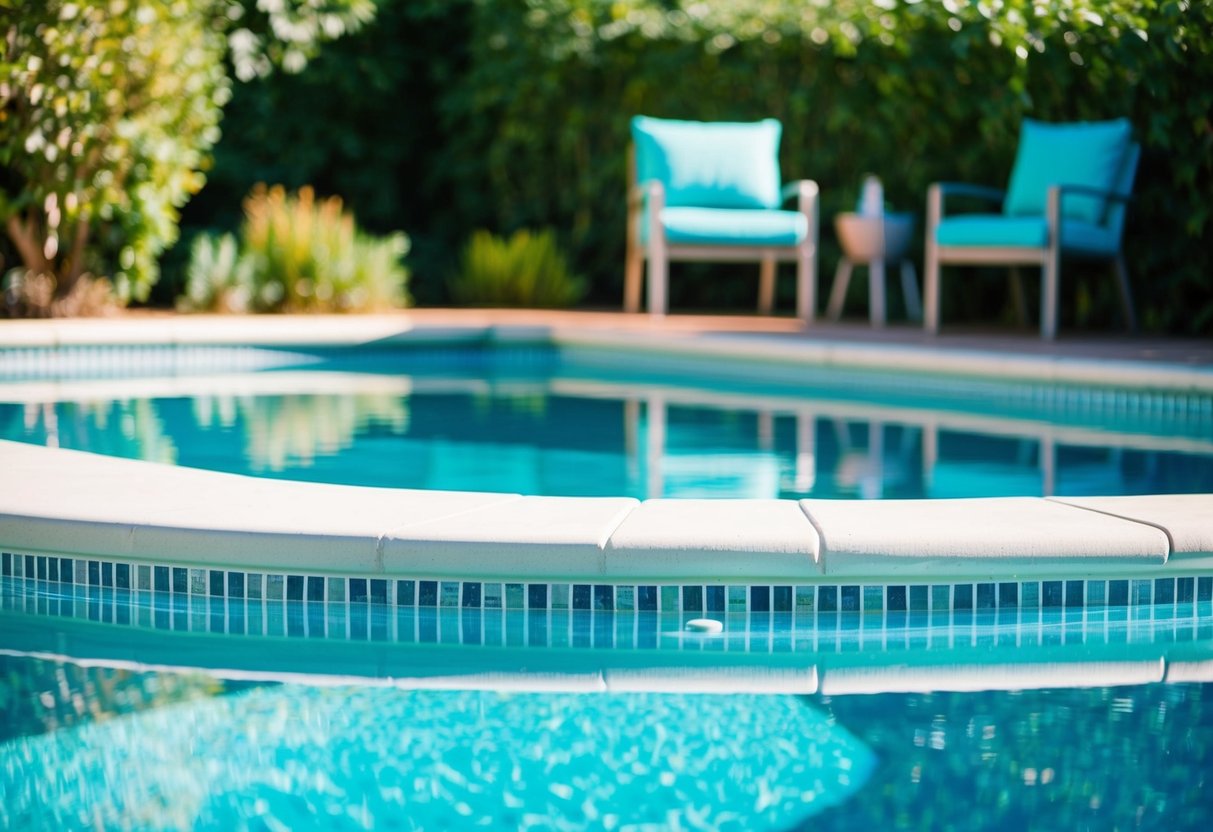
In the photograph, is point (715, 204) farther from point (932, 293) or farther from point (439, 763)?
point (439, 763)

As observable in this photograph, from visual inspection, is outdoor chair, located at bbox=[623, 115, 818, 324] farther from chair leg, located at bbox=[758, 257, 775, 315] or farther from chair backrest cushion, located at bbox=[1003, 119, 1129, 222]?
chair backrest cushion, located at bbox=[1003, 119, 1129, 222]

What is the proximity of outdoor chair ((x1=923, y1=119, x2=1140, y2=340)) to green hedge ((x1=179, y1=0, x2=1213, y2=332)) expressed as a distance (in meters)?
0.22

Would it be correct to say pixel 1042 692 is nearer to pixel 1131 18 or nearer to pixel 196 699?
pixel 196 699

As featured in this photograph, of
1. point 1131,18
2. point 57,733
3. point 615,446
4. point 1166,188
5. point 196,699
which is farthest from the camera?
point 1166,188

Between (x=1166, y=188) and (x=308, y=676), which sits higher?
(x=1166, y=188)

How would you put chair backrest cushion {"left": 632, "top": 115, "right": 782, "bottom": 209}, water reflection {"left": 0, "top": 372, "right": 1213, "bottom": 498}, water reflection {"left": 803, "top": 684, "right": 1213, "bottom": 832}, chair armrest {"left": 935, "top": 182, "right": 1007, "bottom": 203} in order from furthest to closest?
chair backrest cushion {"left": 632, "top": 115, "right": 782, "bottom": 209}
chair armrest {"left": 935, "top": 182, "right": 1007, "bottom": 203}
water reflection {"left": 0, "top": 372, "right": 1213, "bottom": 498}
water reflection {"left": 803, "top": 684, "right": 1213, "bottom": 832}

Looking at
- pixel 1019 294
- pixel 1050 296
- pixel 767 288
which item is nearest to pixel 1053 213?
pixel 1050 296

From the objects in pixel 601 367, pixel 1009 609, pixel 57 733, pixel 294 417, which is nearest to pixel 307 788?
pixel 57 733

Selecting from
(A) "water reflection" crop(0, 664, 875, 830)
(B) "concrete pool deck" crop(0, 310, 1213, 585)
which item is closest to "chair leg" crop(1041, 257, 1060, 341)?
(B) "concrete pool deck" crop(0, 310, 1213, 585)

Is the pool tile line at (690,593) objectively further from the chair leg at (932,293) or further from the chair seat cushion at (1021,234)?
the chair leg at (932,293)

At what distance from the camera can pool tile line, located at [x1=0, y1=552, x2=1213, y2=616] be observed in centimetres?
261

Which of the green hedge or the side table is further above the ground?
the green hedge

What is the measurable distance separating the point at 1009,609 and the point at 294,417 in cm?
311

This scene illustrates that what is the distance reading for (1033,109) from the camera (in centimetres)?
752
